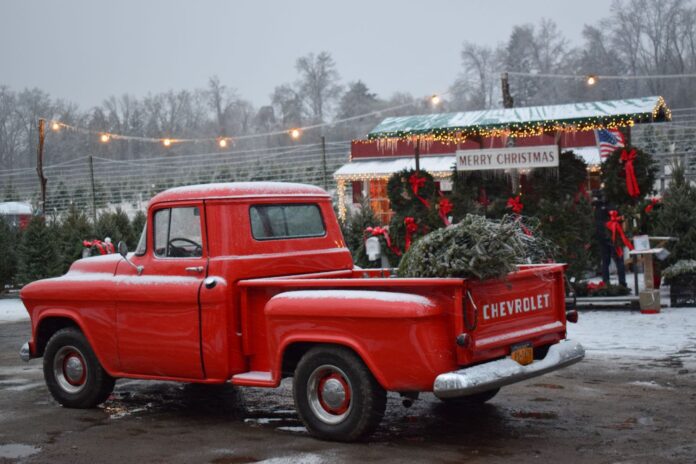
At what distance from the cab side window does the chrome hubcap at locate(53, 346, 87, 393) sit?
4.55ft

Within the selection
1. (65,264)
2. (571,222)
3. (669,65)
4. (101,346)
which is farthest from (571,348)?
(669,65)

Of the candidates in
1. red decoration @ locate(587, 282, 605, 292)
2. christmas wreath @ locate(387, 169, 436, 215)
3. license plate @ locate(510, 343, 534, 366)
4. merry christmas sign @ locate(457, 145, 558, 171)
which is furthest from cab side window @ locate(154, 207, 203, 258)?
christmas wreath @ locate(387, 169, 436, 215)

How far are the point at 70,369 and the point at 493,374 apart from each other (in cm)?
429

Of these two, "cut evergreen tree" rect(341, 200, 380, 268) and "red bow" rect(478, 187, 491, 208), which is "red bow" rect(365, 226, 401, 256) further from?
"cut evergreen tree" rect(341, 200, 380, 268)

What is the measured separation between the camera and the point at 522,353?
24.0 ft

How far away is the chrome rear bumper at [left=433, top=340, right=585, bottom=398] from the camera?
6.52 meters

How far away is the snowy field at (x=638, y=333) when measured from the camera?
36.0 ft

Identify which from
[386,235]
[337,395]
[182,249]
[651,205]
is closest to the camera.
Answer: [337,395]

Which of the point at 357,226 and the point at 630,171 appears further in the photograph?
the point at 357,226

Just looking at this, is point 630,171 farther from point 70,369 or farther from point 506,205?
point 70,369

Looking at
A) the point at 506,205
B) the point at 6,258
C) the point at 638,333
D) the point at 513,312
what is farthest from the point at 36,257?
the point at 513,312

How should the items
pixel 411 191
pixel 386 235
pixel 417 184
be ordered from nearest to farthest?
pixel 417 184
pixel 411 191
pixel 386 235

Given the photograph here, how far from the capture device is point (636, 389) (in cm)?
885

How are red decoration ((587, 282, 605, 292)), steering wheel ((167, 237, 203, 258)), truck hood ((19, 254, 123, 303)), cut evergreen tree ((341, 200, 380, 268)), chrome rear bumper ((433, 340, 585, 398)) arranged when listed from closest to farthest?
chrome rear bumper ((433, 340, 585, 398)) → steering wheel ((167, 237, 203, 258)) → truck hood ((19, 254, 123, 303)) → red decoration ((587, 282, 605, 292)) → cut evergreen tree ((341, 200, 380, 268))
